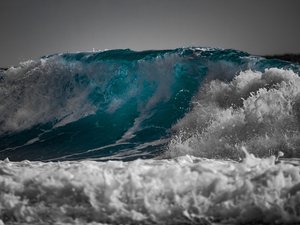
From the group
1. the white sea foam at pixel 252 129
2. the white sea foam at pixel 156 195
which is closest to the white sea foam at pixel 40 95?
the white sea foam at pixel 252 129

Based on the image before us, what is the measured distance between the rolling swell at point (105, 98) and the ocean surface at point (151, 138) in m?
0.03

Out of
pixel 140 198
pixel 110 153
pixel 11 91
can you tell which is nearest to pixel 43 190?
pixel 140 198

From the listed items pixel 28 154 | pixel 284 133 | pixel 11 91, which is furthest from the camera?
pixel 11 91

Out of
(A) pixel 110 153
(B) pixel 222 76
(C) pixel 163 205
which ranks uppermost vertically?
(B) pixel 222 76

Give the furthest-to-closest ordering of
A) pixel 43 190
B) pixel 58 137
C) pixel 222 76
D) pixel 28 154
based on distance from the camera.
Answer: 1. pixel 222 76
2. pixel 58 137
3. pixel 28 154
4. pixel 43 190

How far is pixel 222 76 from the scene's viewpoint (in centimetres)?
1012

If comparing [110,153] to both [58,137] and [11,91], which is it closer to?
[58,137]

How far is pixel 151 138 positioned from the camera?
8.36m

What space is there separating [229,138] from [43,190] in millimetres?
3695

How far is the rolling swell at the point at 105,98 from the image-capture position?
8586 mm

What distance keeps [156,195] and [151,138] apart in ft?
19.1

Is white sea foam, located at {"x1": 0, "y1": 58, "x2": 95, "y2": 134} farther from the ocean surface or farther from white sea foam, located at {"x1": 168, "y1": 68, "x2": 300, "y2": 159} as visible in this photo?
white sea foam, located at {"x1": 168, "y1": 68, "x2": 300, "y2": 159}

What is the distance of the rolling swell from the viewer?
859 cm

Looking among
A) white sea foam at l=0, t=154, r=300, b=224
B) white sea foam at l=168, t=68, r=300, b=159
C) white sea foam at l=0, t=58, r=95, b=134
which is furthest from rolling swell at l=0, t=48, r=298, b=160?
white sea foam at l=0, t=154, r=300, b=224
